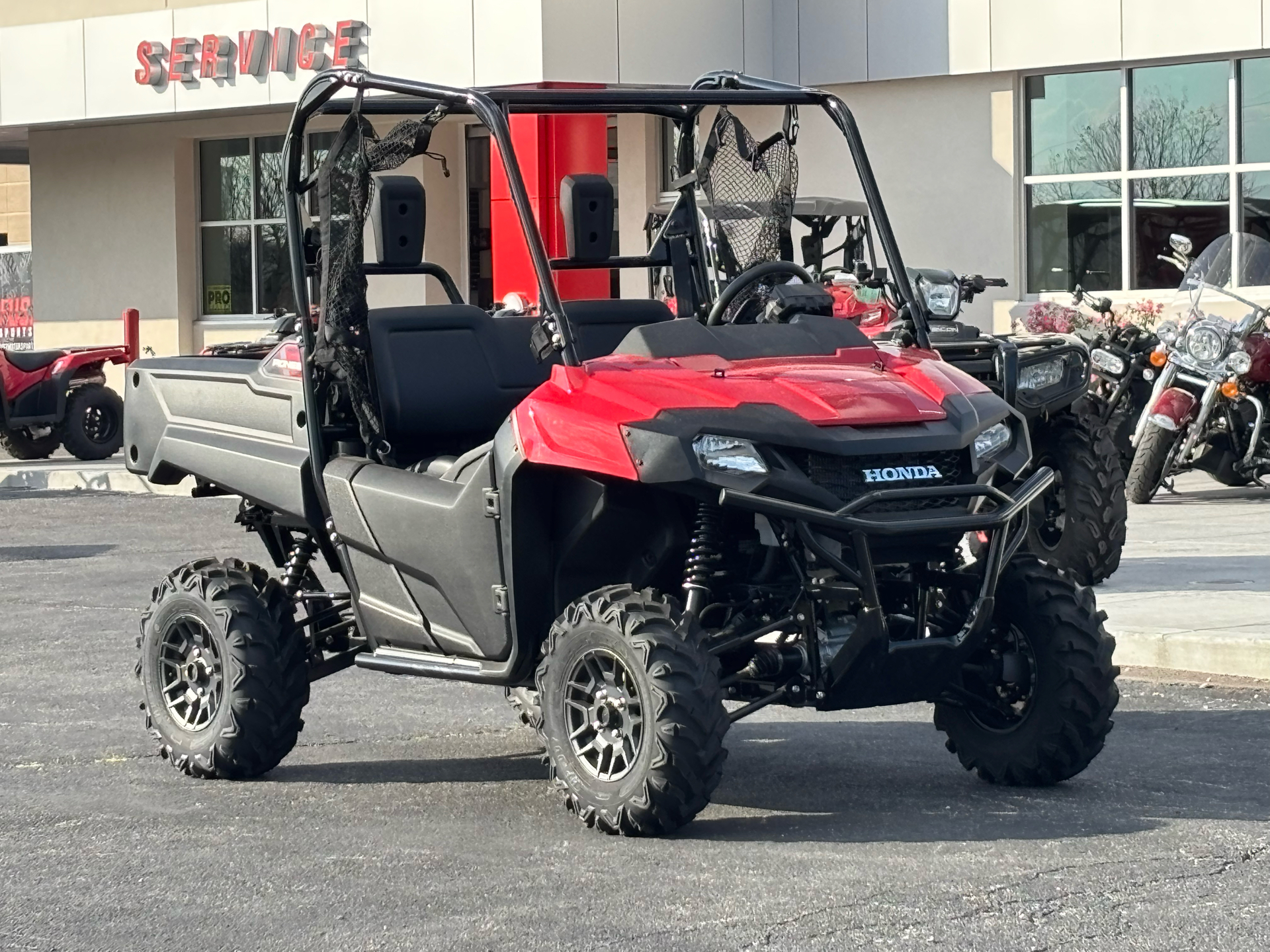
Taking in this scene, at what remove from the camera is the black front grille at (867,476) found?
5.46 metres

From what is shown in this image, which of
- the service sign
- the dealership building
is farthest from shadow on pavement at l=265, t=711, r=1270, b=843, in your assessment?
the service sign

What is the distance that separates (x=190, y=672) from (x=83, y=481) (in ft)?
41.1

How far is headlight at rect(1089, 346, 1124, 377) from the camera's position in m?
13.3

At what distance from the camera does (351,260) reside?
21.6 ft

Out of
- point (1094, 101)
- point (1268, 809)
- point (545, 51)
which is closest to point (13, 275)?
point (545, 51)

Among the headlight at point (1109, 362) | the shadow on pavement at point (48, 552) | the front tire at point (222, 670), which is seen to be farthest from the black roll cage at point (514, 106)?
the shadow on pavement at point (48, 552)

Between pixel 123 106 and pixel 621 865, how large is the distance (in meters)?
20.6

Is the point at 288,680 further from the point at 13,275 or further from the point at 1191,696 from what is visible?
the point at 13,275

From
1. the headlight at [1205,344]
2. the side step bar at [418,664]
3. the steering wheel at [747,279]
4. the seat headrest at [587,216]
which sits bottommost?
the side step bar at [418,664]

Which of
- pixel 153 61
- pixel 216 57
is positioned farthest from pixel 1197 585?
pixel 153 61

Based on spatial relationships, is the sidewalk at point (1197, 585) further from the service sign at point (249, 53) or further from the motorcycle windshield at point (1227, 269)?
the service sign at point (249, 53)

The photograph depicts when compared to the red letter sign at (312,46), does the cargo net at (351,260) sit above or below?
below

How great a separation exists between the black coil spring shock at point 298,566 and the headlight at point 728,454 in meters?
2.05

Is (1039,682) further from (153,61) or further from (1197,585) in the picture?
(153,61)
